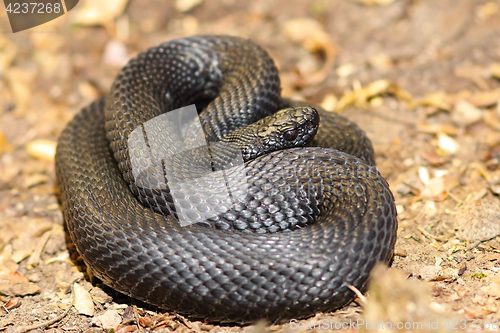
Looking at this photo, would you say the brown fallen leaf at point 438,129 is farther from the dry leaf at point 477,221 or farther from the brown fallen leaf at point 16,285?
the brown fallen leaf at point 16,285

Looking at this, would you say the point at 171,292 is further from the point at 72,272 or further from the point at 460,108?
the point at 460,108

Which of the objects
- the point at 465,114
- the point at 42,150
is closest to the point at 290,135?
the point at 465,114

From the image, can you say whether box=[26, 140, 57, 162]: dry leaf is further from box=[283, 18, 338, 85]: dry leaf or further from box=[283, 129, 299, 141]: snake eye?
box=[283, 18, 338, 85]: dry leaf

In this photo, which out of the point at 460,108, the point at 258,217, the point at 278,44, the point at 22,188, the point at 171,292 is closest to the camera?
the point at 171,292

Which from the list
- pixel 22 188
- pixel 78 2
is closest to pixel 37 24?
pixel 78 2

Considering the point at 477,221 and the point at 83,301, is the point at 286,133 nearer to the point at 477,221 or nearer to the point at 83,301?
the point at 477,221

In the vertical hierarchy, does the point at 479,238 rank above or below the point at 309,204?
below
